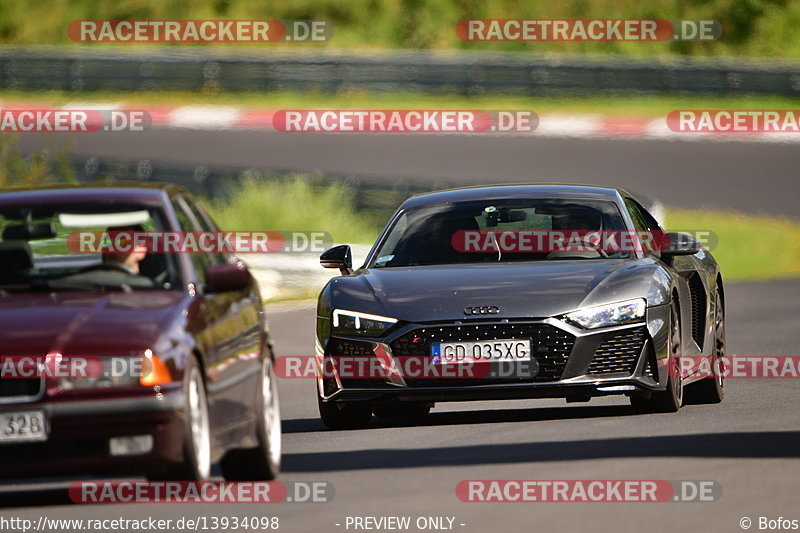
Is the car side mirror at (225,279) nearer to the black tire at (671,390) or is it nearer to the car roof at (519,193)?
the black tire at (671,390)

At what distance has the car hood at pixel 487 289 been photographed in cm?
1070

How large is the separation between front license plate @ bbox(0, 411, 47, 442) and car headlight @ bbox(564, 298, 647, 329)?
3.79 meters

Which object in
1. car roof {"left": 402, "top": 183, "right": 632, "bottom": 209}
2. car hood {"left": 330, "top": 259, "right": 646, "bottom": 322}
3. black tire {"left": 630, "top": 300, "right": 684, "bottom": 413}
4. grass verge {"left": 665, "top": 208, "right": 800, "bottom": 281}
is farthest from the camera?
grass verge {"left": 665, "top": 208, "right": 800, "bottom": 281}

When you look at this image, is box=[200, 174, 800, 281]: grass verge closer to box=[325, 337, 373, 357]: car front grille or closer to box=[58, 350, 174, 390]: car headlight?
box=[325, 337, 373, 357]: car front grille

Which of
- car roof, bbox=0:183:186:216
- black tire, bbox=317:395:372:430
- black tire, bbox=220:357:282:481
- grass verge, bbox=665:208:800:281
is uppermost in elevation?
car roof, bbox=0:183:186:216

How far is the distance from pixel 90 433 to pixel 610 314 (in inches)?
155

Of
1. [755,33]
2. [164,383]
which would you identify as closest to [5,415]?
[164,383]

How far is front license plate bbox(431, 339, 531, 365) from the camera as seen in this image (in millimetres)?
10602

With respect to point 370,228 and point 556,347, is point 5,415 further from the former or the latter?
point 370,228

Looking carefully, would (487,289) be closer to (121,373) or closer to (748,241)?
(121,373)

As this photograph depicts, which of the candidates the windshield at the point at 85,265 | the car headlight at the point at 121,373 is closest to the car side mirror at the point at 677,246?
the windshield at the point at 85,265

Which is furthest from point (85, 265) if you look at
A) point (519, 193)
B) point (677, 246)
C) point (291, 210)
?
point (291, 210)

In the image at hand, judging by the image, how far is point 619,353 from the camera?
35.3 feet

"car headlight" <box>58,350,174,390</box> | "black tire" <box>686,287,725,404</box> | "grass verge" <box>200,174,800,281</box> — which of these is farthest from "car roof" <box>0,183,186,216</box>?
"grass verge" <box>200,174,800,281</box>
